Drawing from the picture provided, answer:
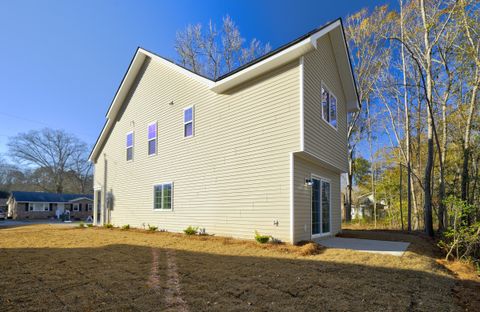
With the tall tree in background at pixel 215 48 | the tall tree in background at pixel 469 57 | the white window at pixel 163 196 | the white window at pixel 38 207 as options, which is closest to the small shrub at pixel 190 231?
the white window at pixel 163 196

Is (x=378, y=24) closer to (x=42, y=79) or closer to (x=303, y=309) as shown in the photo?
(x=303, y=309)

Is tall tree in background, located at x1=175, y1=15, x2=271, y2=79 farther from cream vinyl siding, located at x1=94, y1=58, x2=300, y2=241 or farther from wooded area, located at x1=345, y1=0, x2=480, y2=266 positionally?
cream vinyl siding, located at x1=94, y1=58, x2=300, y2=241

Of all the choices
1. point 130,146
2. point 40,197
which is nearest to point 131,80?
point 130,146

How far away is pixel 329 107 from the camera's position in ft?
34.4

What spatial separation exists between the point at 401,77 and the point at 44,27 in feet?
64.0

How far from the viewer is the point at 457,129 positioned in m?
13.9

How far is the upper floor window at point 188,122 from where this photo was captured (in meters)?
11.3

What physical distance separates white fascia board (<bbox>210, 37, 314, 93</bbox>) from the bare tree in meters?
47.4

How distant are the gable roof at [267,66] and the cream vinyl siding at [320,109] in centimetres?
33

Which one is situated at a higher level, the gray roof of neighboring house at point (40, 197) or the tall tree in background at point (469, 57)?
the tall tree in background at point (469, 57)

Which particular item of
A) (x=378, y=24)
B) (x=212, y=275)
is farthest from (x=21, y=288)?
(x=378, y=24)

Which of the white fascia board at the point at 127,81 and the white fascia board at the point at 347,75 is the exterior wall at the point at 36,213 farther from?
the white fascia board at the point at 347,75

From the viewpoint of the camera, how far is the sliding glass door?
371 inches

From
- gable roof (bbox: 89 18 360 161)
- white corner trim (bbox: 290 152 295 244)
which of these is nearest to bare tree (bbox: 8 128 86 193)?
gable roof (bbox: 89 18 360 161)
